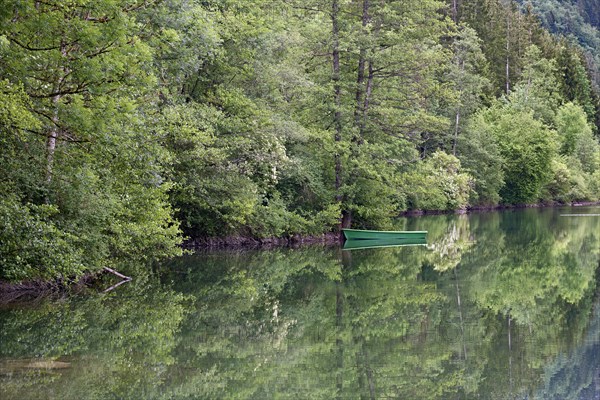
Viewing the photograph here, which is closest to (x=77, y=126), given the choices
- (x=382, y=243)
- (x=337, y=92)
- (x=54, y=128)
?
(x=54, y=128)

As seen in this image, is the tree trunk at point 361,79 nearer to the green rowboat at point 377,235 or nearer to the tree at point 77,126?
the green rowboat at point 377,235

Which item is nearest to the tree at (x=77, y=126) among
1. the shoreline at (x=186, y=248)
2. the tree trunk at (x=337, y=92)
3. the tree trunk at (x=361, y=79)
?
the shoreline at (x=186, y=248)

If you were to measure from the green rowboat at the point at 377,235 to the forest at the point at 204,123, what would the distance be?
0.83 m

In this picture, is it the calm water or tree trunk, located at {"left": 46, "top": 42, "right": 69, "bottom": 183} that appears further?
tree trunk, located at {"left": 46, "top": 42, "right": 69, "bottom": 183}

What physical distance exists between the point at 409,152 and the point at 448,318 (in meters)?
24.1

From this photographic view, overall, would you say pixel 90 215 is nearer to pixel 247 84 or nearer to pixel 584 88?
pixel 247 84

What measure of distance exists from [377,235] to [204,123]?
31.9 ft

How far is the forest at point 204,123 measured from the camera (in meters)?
15.1

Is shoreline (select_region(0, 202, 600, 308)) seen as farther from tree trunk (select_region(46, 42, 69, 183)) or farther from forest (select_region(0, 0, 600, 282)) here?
tree trunk (select_region(46, 42, 69, 183))

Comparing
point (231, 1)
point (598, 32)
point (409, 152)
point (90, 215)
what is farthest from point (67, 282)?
point (598, 32)

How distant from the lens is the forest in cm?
1508

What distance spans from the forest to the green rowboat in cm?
83

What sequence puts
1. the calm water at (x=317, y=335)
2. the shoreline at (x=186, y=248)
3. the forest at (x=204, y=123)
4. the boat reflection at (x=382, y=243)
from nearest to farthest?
the calm water at (x=317, y=335) → the forest at (x=204, y=123) → the shoreline at (x=186, y=248) → the boat reflection at (x=382, y=243)

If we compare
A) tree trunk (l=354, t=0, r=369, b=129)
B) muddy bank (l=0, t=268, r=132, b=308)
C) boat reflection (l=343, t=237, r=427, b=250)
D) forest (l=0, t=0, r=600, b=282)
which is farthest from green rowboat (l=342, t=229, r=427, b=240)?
muddy bank (l=0, t=268, r=132, b=308)
